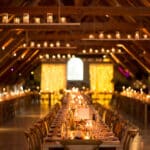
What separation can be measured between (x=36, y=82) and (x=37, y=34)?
49.3 ft

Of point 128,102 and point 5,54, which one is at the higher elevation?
point 5,54

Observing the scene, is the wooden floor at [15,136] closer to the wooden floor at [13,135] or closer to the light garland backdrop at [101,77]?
the wooden floor at [13,135]

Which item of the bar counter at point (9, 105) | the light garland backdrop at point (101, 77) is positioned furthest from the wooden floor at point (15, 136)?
the light garland backdrop at point (101, 77)

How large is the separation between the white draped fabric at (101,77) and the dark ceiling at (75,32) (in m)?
0.84

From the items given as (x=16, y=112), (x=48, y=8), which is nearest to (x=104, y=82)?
(x=16, y=112)

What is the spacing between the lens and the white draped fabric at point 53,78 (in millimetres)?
39312

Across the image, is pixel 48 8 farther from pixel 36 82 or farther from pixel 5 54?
pixel 36 82

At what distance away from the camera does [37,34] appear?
2772cm

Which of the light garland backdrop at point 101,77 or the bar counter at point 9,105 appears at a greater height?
the light garland backdrop at point 101,77

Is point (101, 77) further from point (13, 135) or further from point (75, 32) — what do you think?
point (13, 135)

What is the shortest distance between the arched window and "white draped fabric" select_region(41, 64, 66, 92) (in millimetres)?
1232

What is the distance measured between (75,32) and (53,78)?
10821mm

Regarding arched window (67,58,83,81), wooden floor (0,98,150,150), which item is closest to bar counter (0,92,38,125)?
wooden floor (0,98,150,150)

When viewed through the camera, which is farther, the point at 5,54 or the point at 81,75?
the point at 81,75
